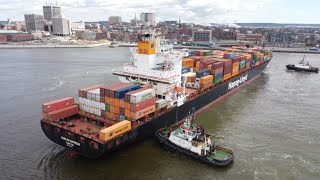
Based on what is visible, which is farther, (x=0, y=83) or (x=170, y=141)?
(x=0, y=83)

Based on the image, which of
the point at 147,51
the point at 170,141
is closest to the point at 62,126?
the point at 170,141

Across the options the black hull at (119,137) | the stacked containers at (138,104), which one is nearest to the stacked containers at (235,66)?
the black hull at (119,137)

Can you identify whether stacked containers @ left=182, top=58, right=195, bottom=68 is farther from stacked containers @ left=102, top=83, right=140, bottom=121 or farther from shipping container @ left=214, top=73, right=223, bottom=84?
stacked containers @ left=102, top=83, right=140, bottom=121

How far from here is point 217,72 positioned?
37.5m

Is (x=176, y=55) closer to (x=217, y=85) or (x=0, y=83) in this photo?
(x=217, y=85)

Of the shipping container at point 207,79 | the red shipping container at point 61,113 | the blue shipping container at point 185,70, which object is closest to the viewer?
the red shipping container at point 61,113

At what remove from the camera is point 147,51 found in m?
28.4

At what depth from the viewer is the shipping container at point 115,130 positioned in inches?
769

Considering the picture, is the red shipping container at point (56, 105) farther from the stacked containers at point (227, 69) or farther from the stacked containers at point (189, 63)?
the stacked containers at point (227, 69)

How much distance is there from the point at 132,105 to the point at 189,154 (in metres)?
6.51

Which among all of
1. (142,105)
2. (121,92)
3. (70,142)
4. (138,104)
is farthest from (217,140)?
(70,142)

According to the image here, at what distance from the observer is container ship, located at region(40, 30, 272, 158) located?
20.8 meters

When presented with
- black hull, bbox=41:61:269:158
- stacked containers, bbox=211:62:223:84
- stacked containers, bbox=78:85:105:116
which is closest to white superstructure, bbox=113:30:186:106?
black hull, bbox=41:61:269:158

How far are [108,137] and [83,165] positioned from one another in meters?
3.66
